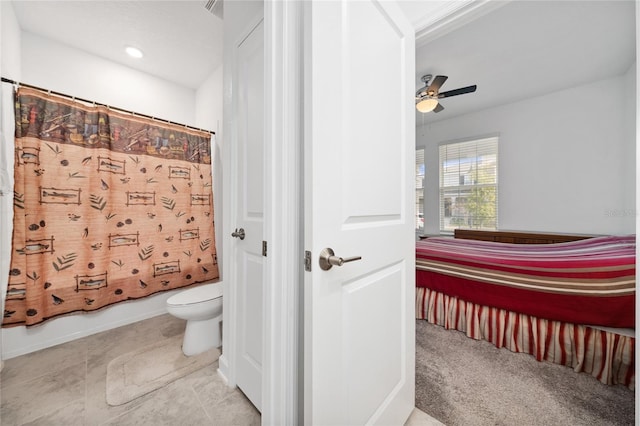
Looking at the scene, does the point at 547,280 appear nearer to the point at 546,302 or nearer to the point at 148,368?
the point at 546,302

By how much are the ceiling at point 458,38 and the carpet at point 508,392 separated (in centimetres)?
206

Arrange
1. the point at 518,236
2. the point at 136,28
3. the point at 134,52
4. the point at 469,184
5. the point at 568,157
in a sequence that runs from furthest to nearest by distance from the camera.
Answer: the point at 469,184
the point at 518,236
the point at 568,157
the point at 134,52
the point at 136,28

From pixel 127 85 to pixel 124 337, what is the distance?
242cm

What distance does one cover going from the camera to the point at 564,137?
11.0ft

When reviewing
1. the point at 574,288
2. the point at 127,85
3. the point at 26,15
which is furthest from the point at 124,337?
the point at 574,288

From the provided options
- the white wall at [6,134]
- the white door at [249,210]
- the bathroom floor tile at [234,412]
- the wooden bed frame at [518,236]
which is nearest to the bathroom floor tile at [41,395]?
the white wall at [6,134]

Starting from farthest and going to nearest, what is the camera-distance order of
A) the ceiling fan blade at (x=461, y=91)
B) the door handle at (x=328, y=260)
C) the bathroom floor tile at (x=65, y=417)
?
the ceiling fan blade at (x=461, y=91) → the bathroom floor tile at (x=65, y=417) → the door handle at (x=328, y=260)

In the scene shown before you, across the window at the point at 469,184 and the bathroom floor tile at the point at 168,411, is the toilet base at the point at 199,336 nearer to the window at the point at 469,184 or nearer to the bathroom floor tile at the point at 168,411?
the bathroom floor tile at the point at 168,411

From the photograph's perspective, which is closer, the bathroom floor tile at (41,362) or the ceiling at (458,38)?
the bathroom floor tile at (41,362)

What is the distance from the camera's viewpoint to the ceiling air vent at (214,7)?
175 cm

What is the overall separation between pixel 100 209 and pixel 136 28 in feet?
5.06

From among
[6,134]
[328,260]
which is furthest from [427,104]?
[6,134]

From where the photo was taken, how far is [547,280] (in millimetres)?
1680

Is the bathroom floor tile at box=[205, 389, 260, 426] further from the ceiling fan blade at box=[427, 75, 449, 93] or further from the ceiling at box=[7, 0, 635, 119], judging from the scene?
the ceiling fan blade at box=[427, 75, 449, 93]
